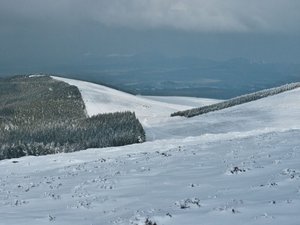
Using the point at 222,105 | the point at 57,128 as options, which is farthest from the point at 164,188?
the point at 222,105

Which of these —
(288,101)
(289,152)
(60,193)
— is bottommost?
(60,193)

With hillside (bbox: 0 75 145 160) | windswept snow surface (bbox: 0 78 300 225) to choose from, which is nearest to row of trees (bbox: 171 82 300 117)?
hillside (bbox: 0 75 145 160)

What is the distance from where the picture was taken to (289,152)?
34469 millimetres

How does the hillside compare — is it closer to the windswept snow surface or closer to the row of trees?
the row of trees

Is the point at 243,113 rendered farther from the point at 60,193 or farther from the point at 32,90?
the point at 32,90

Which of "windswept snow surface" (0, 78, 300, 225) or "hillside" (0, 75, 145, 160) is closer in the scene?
"windswept snow surface" (0, 78, 300, 225)

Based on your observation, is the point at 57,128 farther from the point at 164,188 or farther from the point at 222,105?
the point at 164,188

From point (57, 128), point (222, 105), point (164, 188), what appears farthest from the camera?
point (222, 105)

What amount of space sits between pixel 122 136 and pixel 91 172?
38.3 m

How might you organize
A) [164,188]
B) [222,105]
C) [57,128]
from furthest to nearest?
1. [222,105]
2. [57,128]
3. [164,188]

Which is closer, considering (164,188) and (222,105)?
(164,188)

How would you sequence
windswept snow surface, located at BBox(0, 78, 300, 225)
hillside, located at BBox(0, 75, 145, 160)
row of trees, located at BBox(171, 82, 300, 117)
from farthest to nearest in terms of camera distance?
1. row of trees, located at BBox(171, 82, 300, 117)
2. hillside, located at BBox(0, 75, 145, 160)
3. windswept snow surface, located at BBox(0, 78, 300, 225)

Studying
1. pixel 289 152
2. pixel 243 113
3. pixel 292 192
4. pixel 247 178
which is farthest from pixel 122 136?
pixel 292 192

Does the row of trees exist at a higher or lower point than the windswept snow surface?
higher
